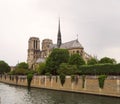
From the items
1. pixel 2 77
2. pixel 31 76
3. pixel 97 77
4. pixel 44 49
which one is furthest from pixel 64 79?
pixel 44 49

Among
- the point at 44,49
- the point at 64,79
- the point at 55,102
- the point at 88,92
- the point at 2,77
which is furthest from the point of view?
the point at 44,49

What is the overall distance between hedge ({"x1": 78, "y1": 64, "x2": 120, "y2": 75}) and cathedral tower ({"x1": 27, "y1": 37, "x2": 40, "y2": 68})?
91.8 m

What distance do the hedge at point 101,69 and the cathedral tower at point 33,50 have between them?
9176 centimetres

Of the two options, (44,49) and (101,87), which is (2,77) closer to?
(44,49)

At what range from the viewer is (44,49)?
498ft

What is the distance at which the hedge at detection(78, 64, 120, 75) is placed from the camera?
175 ft

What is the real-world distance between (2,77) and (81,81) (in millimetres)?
75398

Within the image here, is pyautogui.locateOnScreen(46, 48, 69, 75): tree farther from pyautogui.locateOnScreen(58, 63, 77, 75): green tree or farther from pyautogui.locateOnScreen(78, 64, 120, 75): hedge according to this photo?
pyautogui.locateOnScreen(78, 64, 120, 75): hedge

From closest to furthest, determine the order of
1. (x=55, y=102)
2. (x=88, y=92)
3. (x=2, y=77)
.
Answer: (x=55, y=102)
(x=88, y=92)
(x=2, y=77)

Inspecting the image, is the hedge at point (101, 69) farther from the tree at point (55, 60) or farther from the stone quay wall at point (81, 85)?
the tree at point (55, 60)

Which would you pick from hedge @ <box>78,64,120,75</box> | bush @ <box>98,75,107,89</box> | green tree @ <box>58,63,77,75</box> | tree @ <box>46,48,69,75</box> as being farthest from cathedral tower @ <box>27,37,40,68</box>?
bush @ <box>98,75,107,89</box>

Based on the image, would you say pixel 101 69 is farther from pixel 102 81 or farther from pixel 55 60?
pixel 55 60

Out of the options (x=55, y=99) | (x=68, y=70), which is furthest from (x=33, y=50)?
(x=55, y=99)

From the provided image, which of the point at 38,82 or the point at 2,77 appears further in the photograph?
the point at 2,77
